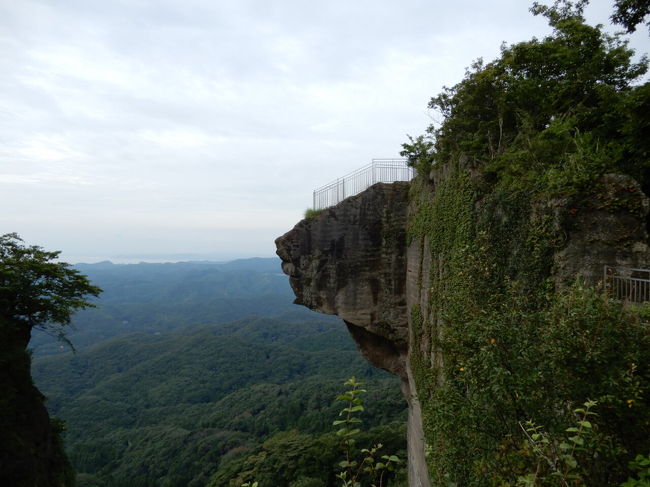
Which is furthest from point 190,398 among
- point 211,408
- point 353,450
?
point 353,450

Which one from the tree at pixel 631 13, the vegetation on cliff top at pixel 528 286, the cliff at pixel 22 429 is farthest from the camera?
the cliff at pixel 22 429

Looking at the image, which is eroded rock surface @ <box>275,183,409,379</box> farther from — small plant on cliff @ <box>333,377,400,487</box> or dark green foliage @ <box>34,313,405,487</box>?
dark green foliage @ <box>34,313,405,487</box>

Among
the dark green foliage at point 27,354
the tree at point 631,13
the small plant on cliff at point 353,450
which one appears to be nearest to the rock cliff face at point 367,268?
the tree at point 631,13

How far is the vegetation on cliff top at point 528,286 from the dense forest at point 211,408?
54.2 ft

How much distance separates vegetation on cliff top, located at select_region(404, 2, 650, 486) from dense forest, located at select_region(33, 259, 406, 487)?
16.5 metres

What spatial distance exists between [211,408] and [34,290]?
2451 inches

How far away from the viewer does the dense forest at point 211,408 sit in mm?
33375

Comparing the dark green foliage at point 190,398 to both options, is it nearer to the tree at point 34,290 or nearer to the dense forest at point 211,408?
the dense forest at point 211,408

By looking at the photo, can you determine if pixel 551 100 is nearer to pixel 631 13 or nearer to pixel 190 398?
pixel 631 13

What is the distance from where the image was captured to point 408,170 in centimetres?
1317

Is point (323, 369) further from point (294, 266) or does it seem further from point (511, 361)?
point (511, 361)

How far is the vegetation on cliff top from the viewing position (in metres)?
3.29

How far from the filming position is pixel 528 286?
20.1 feet

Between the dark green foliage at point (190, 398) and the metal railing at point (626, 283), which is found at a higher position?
the metal railing at point (626, 283)
